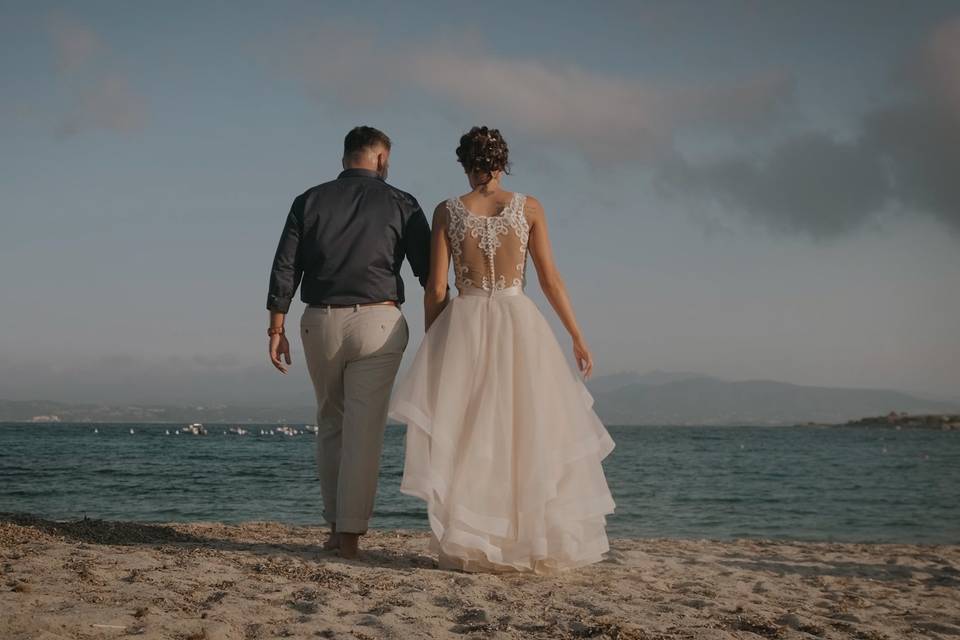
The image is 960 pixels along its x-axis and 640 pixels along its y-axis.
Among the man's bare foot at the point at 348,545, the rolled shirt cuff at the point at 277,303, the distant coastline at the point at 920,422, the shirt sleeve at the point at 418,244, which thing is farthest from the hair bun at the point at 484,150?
the distant coastline at the point at 920,422

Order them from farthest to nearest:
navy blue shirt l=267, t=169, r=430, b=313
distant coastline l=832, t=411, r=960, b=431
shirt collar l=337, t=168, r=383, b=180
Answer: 1. distant coastline l=832, t=411, r=960, b=431
2. shirt collar l=337, t=168, r=383, b=180
3. navy blue shirt l=267, t=169, r=430, b=313

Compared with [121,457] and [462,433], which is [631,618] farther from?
[121,457]

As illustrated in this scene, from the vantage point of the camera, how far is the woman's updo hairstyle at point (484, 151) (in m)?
5.14

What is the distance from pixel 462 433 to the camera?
16.2ft

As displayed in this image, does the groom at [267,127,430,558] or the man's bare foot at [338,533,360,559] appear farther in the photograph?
the man's bare foot at [338,533,360,559]

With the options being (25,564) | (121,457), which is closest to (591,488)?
(25,564)

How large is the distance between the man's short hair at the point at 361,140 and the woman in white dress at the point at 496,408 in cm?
65

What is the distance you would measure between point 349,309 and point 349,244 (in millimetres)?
415

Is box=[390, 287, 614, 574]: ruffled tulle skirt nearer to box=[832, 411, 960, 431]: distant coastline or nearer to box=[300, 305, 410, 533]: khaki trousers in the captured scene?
box=[300, 305, 410, 533]: khaki trousers

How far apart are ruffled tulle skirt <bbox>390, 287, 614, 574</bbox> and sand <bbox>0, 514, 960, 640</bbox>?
0.23m

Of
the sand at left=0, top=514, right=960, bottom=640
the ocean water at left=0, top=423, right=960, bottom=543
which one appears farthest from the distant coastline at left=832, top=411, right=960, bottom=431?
the sand at left=0, top=514, right=960, bottom=640

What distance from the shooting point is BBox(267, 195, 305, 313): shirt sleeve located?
5.24m

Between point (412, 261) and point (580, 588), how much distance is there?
2.31 metres

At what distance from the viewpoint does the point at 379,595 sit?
4.26 meters
